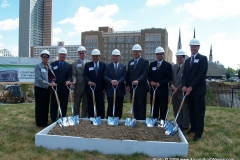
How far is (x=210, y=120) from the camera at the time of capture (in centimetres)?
651

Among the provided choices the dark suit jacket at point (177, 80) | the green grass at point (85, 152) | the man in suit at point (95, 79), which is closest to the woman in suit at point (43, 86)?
the green grass at point (85, 152)

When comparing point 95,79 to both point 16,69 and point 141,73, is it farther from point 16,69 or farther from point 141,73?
point 16,69

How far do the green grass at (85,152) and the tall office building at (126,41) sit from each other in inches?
3574

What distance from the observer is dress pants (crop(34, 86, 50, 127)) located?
18.1 feet

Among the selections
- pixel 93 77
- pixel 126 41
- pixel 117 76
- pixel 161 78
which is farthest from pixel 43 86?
pixel 126 41

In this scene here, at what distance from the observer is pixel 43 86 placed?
5.42m

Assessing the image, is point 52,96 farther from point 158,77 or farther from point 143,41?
point 143,41

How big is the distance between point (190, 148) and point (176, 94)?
1.64 m

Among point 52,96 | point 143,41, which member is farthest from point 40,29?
point 52,96

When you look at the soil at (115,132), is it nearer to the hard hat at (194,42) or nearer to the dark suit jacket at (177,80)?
the dark suit jacket at (177,80)

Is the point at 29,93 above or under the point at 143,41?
under

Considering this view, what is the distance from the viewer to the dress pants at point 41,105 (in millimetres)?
5521

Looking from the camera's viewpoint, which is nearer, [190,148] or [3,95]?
[190,148]

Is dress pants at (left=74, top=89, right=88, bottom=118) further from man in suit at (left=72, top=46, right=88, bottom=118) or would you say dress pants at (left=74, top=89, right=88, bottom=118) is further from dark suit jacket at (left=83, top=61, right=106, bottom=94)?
dark suit jacket at (left=83, top=61, right=106, bottom=94)
